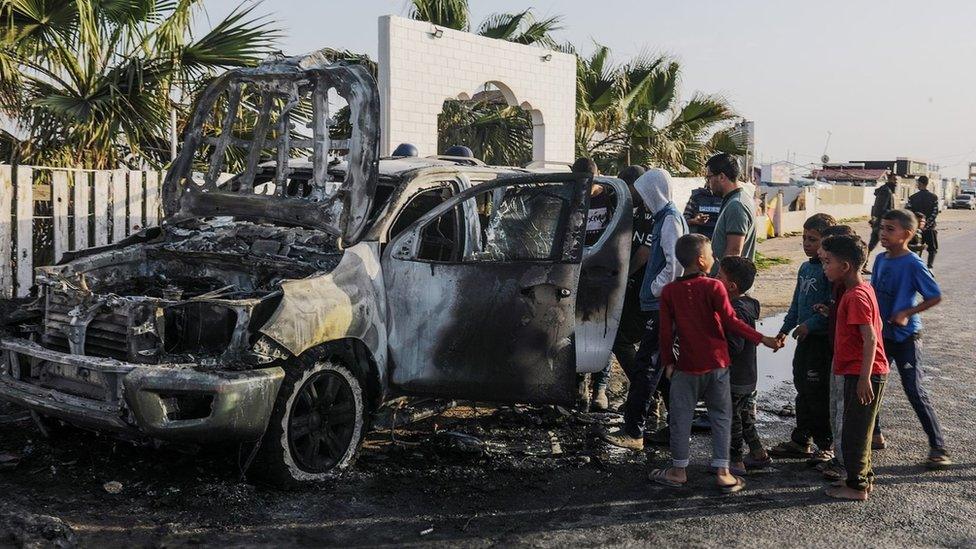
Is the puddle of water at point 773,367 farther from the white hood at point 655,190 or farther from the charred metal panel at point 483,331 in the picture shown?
the charred metal panel at point 483,331

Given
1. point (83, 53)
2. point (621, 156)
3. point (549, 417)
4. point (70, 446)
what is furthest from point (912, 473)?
point (621, 156)

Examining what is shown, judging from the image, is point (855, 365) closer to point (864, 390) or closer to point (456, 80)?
point (864, 390)

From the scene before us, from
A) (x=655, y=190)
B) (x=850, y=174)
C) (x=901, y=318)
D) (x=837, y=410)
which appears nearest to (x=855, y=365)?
(x=837, y=410)

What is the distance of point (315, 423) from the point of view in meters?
4.60

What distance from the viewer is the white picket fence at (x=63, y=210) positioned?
887cm

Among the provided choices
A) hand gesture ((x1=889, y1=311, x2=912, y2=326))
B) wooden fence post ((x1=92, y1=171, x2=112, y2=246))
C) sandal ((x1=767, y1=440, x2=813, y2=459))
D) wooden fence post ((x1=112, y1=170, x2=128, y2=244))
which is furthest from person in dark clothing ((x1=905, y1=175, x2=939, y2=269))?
wooden fence post ((x1=92, y1=171, x2=112, y2=246))

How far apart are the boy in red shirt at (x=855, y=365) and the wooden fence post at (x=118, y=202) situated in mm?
7741

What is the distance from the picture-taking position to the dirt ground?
13.1ft

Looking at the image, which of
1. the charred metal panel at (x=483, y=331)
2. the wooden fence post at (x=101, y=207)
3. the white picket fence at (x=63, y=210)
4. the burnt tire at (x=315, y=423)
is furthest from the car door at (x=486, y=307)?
the wooden fence post at (x=101, y=207)

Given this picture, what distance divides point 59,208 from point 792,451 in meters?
7.45

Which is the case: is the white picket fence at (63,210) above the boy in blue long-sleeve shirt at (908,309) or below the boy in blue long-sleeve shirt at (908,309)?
above

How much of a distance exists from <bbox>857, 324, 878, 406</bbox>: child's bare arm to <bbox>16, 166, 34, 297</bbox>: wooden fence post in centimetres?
779

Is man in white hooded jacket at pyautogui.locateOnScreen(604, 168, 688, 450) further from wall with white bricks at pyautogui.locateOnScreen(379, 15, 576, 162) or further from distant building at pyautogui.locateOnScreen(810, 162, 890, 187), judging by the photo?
distant building at pyautogui.locateOnScreen(810, 162, 890, 187)

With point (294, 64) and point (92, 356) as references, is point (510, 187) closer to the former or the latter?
point (294, 64)
